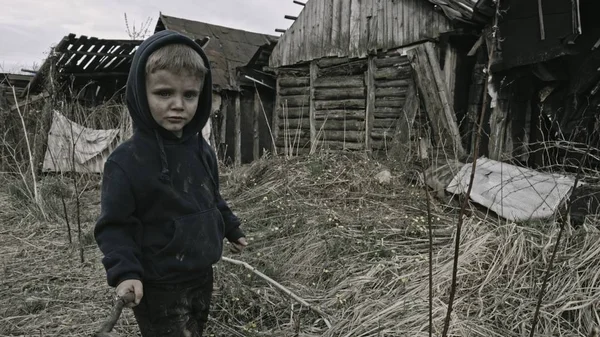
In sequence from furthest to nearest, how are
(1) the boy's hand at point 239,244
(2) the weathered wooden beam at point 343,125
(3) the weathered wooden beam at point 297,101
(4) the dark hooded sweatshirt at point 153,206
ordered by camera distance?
(3) the weathered wooden beam at point 297,101 < (2) the weathered wooden beam at point 343,125 < (1) the boy's hand at point 239,244 < (4) the dark hooded sweatshirt at point 153,206

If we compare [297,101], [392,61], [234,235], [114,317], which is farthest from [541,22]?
[114,317]

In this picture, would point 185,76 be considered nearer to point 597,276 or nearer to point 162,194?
point 162,194

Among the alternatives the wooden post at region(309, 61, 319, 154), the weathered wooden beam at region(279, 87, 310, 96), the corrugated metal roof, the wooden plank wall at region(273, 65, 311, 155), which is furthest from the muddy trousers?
the corrugated metal roof

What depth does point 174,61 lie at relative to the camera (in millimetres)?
1535

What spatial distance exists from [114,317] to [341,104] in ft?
26.1

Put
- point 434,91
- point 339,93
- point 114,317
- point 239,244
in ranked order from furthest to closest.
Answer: point 339,93, point 434,91, point 239,244, point 114,317

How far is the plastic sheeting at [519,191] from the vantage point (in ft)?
11.7

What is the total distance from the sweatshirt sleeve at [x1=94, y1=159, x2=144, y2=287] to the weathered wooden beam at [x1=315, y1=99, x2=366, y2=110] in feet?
23.7

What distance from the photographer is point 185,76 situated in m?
1.56

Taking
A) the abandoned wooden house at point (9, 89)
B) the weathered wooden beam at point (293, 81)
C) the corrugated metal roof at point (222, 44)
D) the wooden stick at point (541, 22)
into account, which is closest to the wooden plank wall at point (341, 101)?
the weathered wooden beam at point (293, 81)

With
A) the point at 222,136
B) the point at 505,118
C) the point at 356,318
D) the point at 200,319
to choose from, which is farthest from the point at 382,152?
the point at 200,319

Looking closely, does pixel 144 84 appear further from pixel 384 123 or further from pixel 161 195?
pixel 384 123

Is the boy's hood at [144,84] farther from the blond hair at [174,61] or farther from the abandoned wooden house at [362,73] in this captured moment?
the abandoned wooden house at [362,73]

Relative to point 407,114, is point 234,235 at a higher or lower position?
lower
